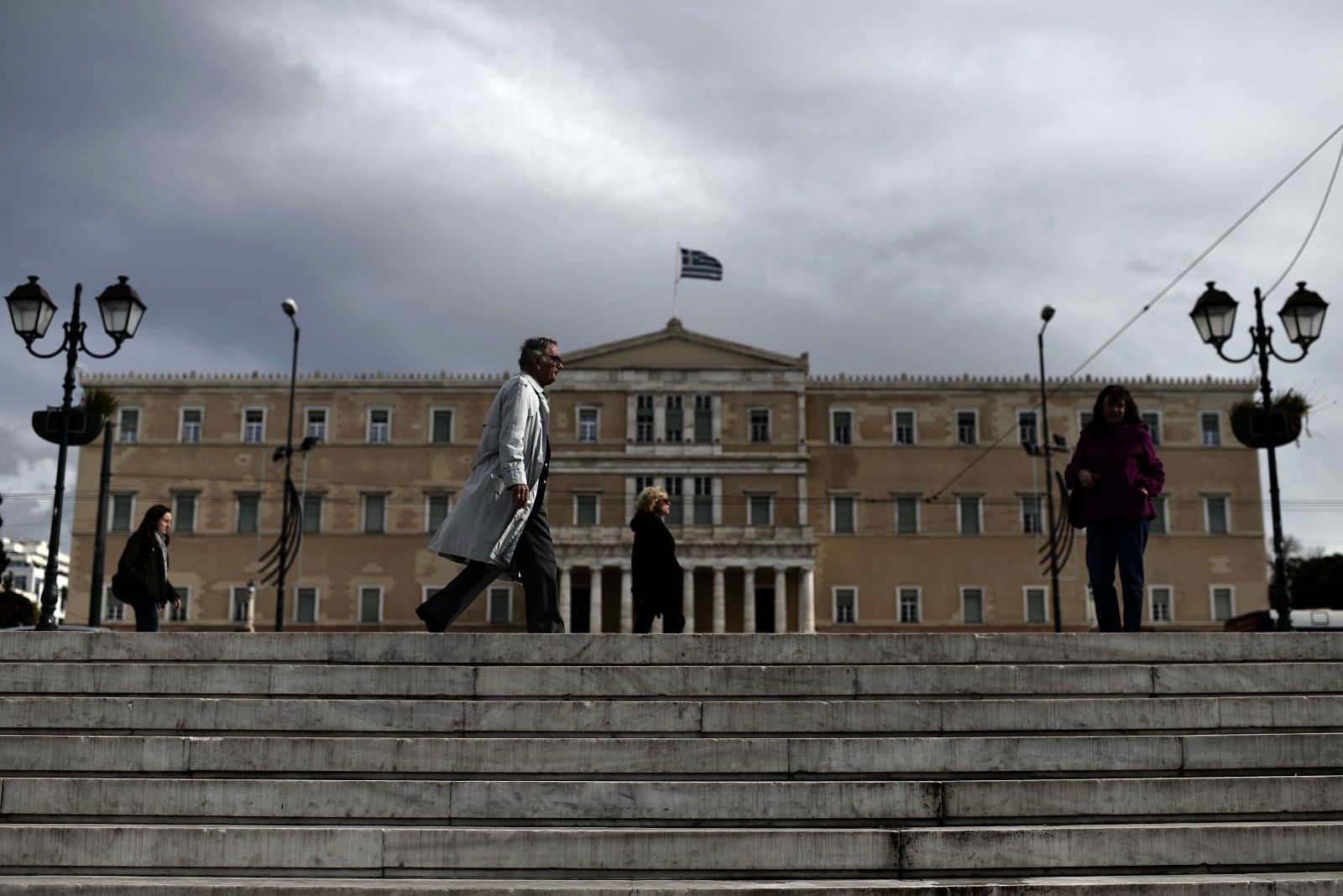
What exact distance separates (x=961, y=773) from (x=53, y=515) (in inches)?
456

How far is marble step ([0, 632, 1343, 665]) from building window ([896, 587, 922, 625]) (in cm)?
4185

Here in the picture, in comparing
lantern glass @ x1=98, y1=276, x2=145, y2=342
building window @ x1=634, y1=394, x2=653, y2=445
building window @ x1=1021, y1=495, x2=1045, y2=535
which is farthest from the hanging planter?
building window @ x1=634, y1=394, x2=653, y2=445

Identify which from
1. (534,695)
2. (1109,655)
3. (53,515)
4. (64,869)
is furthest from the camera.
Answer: (53,515)

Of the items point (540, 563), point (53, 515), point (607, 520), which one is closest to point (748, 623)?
point (607, 520)

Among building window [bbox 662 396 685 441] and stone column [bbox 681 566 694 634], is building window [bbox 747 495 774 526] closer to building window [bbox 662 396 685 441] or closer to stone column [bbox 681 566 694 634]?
stone column [bbox 681 566 694 634]

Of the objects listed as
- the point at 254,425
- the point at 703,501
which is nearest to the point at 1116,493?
the point at 703,501

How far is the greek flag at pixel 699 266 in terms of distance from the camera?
4703 cm

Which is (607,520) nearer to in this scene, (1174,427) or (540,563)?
(1174,427)

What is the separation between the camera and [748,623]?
4697cm

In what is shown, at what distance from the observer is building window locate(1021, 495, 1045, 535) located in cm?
4994

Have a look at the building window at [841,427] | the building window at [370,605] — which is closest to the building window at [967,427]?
the building window at [841,427]

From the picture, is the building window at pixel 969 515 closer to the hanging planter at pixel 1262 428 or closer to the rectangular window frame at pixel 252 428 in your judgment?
the rectangular window frame at pixel 252 428

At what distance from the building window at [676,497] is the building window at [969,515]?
10.4 meters

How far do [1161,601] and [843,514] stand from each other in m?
12.2
